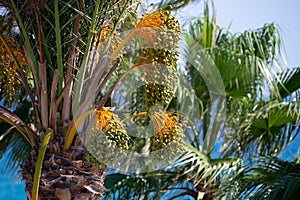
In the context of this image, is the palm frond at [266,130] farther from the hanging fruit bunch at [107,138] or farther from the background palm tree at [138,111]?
the hanging fruit bunch at [107,138]

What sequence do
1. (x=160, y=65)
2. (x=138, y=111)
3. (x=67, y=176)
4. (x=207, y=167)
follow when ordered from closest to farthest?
(x=67, y=176) < (x=160, y=65) < (x=207, y=167) < (x=138, y=111)

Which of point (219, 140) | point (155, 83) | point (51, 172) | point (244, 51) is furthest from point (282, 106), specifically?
point (51, 172)

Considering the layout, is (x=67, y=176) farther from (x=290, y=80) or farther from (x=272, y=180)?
(x=290, y=80)

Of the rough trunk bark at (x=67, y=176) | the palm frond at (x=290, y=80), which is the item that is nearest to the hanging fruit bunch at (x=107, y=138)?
the rough trunk bark at (x=67, y=176)

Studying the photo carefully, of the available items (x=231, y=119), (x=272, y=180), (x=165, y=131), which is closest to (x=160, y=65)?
(x=165, y=131)

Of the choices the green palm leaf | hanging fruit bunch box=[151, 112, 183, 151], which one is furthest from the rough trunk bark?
the green palm leaf

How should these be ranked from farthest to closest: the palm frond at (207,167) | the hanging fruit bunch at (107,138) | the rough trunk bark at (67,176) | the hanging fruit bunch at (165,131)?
the palm frond at (207,167)
the hanging fruit bunch at (165,131)
the rough trunk bark at (67,176)
the hanging fruit bunch at (107,138)

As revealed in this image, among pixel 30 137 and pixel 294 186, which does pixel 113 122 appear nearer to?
pixel 30 137

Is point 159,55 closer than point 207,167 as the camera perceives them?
Yes

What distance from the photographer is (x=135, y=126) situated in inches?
225

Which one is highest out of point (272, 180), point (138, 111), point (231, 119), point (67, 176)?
point (231, 119)

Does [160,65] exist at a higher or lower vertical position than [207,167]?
higher

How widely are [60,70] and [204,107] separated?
333cm

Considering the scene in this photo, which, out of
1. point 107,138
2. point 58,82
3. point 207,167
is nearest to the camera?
point 107,138
